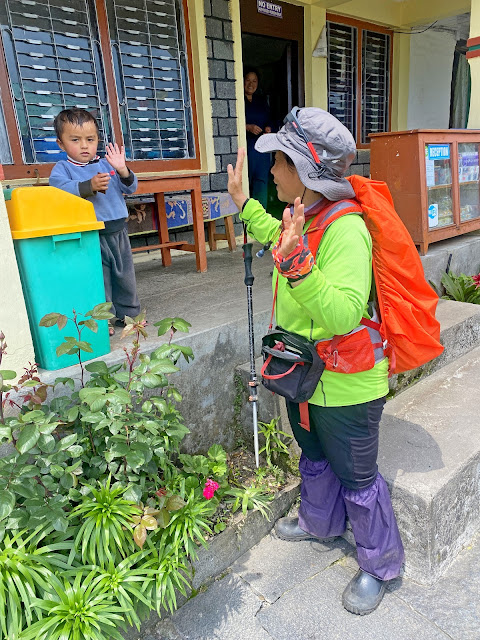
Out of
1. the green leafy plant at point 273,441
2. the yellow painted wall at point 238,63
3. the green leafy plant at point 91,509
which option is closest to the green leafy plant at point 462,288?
the yellow painted wall at point 238,63

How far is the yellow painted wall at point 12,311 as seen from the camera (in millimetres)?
1893

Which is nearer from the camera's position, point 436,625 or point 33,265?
point 436,625

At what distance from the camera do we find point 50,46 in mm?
3715

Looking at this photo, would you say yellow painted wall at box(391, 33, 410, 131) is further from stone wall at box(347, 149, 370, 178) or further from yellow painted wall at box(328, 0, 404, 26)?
stone wall at box(347, 149, 370, 178)

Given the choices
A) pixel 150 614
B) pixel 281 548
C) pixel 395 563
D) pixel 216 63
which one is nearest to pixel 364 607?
pixel 395 563

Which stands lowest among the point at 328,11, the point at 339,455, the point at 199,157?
the point at 339,455

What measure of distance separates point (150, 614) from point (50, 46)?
390cm

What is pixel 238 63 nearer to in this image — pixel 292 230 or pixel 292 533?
pixel 292 230

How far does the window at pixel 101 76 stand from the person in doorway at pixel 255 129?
1288mm

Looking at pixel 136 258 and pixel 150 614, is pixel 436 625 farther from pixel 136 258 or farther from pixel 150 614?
pixel 136 258

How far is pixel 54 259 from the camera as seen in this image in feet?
6.81

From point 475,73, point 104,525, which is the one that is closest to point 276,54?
point 475,73

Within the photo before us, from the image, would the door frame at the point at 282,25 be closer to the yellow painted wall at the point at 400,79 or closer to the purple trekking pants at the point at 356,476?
the yellow painted wall at the point at 400,79

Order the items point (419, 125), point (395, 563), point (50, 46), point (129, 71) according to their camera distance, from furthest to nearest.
→ point (419, 125) < point (129, 71) < point (50, 46) < point (395, 563)
